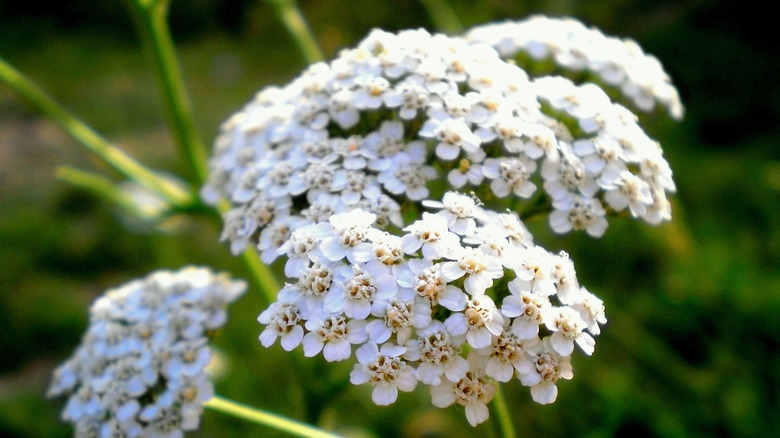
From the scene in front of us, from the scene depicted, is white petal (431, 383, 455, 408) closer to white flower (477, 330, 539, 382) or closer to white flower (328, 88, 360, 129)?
white flower (477, 330, 539, 382)

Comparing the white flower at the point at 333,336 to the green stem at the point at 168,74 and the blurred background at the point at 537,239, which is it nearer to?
the blurred background at the point at 537,239

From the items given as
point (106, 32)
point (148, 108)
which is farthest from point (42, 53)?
point (148, 108)

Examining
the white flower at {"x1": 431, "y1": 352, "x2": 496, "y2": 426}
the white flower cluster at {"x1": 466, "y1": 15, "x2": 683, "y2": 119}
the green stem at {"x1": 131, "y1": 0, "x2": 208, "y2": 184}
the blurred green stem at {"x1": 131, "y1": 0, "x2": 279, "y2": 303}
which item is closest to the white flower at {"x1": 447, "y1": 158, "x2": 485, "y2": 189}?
the white flower at {"x1": 431, "y1": 352, "x2": 496, "y2": 426}

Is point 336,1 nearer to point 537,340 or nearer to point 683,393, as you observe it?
point 683,393

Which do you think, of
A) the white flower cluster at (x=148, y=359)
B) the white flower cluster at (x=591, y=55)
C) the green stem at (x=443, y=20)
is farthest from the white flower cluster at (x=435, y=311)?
the green stem at (x=443, y=20)

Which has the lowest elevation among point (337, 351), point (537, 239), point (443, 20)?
point (337, 351)

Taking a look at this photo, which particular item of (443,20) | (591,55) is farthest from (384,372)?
(443,20)

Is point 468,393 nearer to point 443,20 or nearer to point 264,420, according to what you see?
point 264,420
